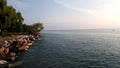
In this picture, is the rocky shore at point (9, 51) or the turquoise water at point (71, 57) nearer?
the rocky shore at point (9, 51)

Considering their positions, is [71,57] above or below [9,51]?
below

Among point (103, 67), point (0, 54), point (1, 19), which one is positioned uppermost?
point (1, 19)

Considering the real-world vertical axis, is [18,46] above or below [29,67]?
above

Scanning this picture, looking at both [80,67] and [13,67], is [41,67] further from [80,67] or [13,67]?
[80,67]

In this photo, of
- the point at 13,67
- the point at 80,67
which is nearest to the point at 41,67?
the point at 13,67

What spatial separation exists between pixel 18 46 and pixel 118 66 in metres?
34.6

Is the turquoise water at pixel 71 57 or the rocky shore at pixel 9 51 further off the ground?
the rocky shore at pixel 9 51

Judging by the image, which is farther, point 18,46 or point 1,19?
point 1,19

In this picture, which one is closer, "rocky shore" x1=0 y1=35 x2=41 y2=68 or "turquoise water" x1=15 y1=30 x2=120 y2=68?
"rocky shore" x1=0 y1=35 x2=41 y2=68

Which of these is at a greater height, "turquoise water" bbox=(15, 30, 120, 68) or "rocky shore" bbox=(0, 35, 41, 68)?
"rocky shore" bbox=(0, 35, 41, 68)

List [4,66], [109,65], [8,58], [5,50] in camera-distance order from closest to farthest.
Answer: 1. [4,66]
2. [109,65]
3. [8,58]
4. [5,50]

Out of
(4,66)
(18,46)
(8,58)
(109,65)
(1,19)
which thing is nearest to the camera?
(4,66)

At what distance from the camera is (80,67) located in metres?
35.8

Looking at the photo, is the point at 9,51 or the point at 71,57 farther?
the point at 9,51
